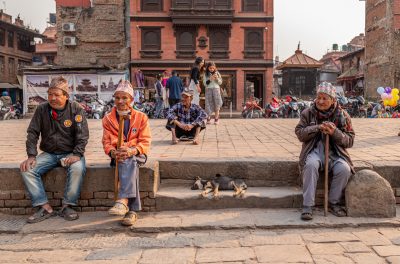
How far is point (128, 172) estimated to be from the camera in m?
4.52

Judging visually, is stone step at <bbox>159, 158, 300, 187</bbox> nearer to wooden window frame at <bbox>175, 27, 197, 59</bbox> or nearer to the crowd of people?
the crowd of people

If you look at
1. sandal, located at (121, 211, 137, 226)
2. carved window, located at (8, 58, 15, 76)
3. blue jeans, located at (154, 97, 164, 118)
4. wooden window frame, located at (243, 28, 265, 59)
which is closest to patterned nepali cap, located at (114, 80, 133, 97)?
sandal, located at (121, 211, 137, 226)

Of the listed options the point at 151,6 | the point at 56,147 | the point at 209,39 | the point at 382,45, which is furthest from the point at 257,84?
the point at 56,147

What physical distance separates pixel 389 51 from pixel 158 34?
19.5 metres

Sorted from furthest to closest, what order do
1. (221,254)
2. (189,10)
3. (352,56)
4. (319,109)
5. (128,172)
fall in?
(352,56) < (189,10) < (319,109) < (128,172) < (221,254)

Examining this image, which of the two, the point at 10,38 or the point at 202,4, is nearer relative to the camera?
the point at 202,4

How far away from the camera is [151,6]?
30.7 meters

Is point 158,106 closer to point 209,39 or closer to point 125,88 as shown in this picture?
point 209,39

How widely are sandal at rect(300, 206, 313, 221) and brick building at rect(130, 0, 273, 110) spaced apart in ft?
84.9

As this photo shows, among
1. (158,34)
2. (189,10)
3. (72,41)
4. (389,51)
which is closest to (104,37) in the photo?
(72,41)

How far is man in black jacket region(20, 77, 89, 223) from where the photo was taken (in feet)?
15.5

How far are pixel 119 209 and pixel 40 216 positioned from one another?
103 centimetres

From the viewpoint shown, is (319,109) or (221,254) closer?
(221,254)

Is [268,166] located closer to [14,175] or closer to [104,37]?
[14,175]
